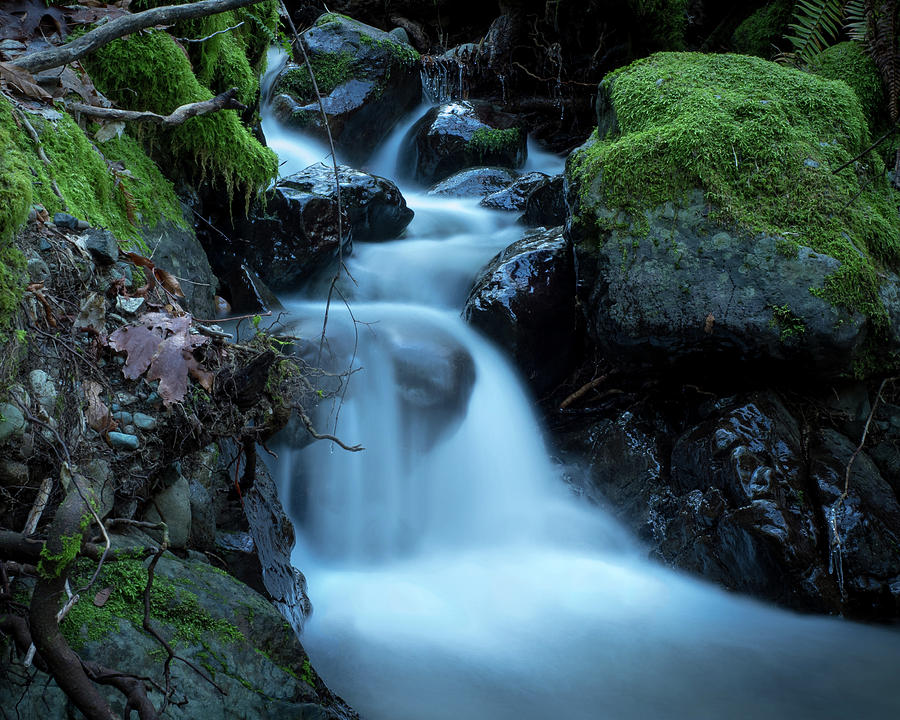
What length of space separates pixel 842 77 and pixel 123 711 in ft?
23.3

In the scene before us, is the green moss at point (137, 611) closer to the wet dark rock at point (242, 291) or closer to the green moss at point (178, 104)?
the green moss at point (178, 104)

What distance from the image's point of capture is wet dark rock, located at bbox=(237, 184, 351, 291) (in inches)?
202

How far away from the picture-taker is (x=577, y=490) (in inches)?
184

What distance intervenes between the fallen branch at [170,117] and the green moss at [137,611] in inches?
84.2

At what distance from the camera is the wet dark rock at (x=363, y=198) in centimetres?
555

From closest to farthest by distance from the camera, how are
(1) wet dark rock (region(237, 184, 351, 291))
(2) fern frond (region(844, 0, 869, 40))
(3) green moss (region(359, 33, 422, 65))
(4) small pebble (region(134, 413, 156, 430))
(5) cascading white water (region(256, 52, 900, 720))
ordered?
(4) small pebble (region(134, 413, 156, 430))
(5) cascading white water (region(256, 52, 900, 720))
(1) wet dark rock (region(237, 184, 351, 291))
(2) fern frond (region(844, 0, 869, 40))
(3) green moss (region(359, 33, 422, 65))

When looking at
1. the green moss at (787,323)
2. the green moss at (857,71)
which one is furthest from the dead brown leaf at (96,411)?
the green moss at (857,71)

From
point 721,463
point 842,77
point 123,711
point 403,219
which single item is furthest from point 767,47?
point 123,711

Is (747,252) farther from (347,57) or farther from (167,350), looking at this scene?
(347,57)

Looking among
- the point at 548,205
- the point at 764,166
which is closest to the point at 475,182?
the point at 548,205

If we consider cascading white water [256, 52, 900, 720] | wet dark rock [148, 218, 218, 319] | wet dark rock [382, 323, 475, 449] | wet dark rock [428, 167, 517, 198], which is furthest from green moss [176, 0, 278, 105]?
wet dark rock [428, 167, 517, 198]

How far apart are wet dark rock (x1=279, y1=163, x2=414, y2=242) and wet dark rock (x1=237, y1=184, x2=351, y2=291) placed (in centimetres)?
17

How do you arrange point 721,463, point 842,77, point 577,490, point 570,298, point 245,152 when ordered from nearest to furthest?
point 721,463
point 245,152
point 577,490
point 570,298
point 842,77

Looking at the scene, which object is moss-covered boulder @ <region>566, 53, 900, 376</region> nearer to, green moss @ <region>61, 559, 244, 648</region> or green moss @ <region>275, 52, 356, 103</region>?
green moss @ <region>61, 559, 244, 648</region>
